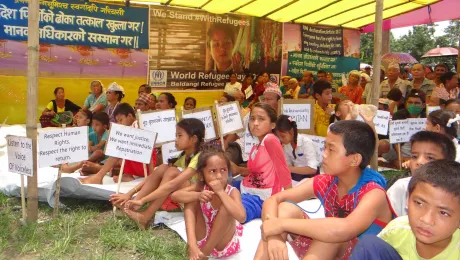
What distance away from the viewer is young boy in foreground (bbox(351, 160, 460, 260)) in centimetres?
167

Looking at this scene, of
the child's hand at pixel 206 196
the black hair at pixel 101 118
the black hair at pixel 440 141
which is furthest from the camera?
the black hair at pixel 101 118

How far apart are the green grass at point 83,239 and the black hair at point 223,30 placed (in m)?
7.56

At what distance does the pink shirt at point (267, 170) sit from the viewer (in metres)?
3.56

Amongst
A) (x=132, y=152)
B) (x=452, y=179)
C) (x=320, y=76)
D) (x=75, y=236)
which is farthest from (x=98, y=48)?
(x=452, y=179)

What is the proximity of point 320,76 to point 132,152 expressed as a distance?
270 inches

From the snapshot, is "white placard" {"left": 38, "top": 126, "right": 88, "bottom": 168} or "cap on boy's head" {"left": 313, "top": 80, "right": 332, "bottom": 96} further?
"cap on boy's head" {"left": 313, "top": 80, "right": 332, "bottom": 96}

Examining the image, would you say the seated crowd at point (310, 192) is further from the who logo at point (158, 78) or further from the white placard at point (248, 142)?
the who logo at point (158, 78)

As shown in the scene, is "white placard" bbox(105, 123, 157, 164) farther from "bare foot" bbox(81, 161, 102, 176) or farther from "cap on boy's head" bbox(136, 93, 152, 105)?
"cap on boy's head" bbox(136, 93, 152, 105)

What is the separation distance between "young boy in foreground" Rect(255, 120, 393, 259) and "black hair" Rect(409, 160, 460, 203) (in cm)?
36

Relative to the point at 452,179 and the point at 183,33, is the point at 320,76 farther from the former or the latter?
the point at 452,179

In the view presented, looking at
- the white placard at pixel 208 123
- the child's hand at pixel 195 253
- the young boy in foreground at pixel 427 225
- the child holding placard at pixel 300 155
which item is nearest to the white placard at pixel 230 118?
the white placard at pixel 208 123

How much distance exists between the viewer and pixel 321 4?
10289 mm

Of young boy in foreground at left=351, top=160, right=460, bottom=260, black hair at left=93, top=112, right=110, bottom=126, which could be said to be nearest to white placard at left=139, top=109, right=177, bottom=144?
black hair at left=93, top=112, right=110, bottom=126

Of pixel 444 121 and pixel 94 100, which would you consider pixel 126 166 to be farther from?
pixel 94 100
